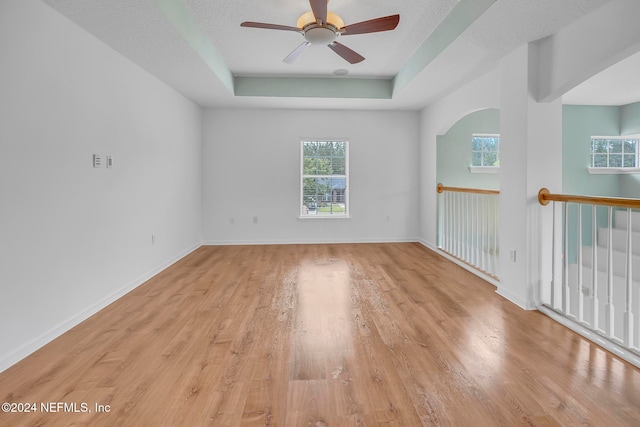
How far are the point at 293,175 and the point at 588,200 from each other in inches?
170

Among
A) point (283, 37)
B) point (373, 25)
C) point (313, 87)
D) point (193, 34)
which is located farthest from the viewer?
point (313, 87)

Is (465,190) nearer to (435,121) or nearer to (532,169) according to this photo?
(532,169)

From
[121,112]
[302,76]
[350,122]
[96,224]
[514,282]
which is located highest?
[302,76]

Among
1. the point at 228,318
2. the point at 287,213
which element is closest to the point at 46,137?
the point at 228,318

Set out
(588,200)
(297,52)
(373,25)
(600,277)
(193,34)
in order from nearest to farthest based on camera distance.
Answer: (588,200) < (373,25) < (193,34) < (297,52) < (600,277)

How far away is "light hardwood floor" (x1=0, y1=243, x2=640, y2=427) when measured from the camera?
1518 mm

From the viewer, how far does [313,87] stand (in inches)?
195

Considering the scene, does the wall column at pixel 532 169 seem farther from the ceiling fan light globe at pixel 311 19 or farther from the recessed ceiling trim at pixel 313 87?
the recessed ceiling trim at pixel 313 87

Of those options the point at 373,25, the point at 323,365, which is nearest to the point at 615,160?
the point at 373,25

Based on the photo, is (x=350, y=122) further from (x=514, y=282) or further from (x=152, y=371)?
(x=152, y=371)

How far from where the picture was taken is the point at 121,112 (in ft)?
10.5

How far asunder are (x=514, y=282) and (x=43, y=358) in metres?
3.67

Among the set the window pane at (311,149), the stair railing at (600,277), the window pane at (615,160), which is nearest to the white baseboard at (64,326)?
the window pane at (311,149)

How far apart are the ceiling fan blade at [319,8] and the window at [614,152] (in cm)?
594
